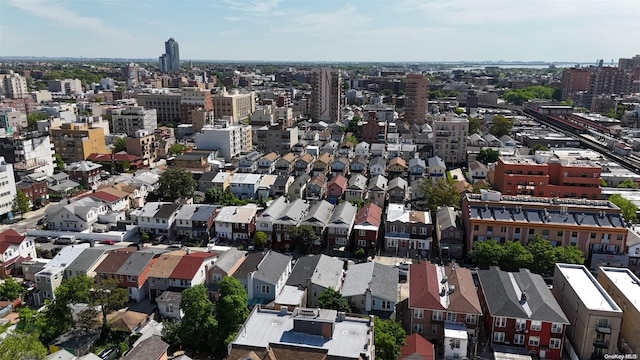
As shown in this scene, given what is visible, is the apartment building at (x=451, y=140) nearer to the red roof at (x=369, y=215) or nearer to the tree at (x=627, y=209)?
the tree at (x=627, y=209)

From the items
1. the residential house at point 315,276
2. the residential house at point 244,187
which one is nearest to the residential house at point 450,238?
the residential house at point 315,276

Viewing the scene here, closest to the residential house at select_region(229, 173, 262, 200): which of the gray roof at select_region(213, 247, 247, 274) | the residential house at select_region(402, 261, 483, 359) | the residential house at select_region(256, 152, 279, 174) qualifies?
the residential house at select_region(256, 152, 279, 174)

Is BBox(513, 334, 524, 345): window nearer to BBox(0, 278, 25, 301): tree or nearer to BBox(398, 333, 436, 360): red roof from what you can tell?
BBox(398, 333, 436, 360): red roof

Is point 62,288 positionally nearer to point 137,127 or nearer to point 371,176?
point 371,176

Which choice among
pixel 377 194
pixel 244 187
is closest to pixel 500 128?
pixel 377 194

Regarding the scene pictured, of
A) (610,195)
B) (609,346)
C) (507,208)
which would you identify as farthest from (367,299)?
(610,195)
